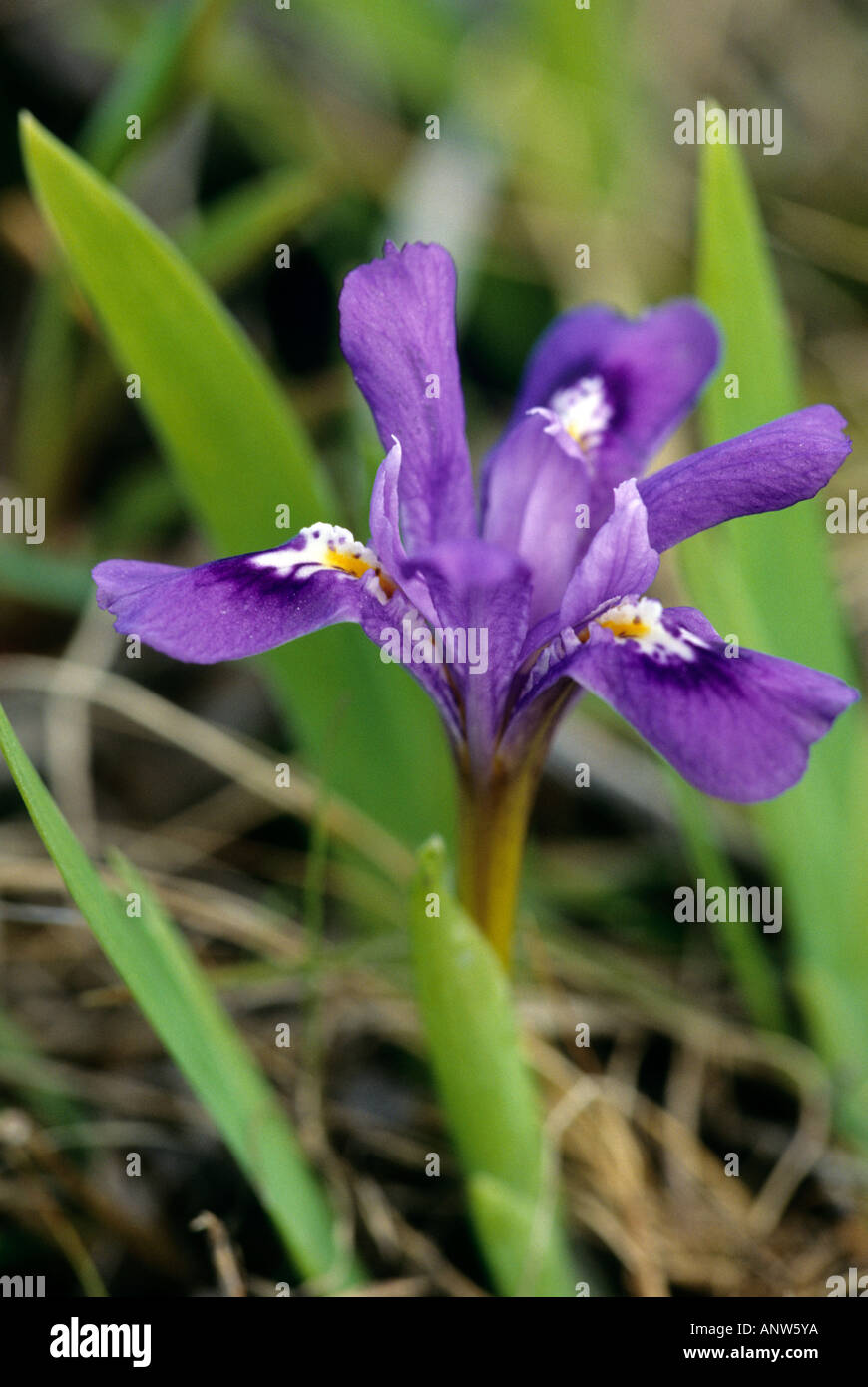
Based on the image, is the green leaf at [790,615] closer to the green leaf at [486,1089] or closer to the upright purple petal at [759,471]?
the upright purple petal at [759,471]

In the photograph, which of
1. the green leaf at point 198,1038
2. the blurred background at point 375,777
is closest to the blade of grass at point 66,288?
the blurred background at point 375,777

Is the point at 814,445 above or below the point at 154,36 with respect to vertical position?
below

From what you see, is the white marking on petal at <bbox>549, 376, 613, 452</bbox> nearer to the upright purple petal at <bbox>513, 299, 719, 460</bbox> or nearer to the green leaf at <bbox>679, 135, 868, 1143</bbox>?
the upright purple petal at <bbox>513, 299, 719, 460</bbox>

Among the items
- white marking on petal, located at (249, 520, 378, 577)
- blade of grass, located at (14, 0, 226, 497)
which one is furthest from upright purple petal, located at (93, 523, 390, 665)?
blade of grass, located at (14, 0, 226, 497)

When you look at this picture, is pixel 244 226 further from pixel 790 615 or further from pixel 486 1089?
pixel 486 1089

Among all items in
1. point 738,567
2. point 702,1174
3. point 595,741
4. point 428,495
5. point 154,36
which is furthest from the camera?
point 595,741

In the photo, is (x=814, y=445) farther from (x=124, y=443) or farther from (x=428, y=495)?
(x=124, y=443)
